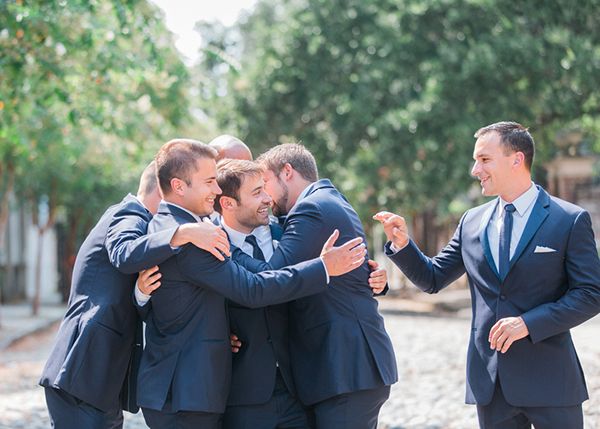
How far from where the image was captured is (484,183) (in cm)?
512

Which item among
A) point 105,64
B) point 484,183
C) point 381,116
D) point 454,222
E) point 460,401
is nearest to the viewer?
point 484,183

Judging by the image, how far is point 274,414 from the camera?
4879mm

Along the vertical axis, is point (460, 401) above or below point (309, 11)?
below

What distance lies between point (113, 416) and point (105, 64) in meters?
8.25

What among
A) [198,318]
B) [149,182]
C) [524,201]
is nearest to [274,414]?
[198,318]

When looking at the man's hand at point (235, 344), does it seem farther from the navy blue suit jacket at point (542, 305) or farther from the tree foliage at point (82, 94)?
the tree foliage at point (82, 94)

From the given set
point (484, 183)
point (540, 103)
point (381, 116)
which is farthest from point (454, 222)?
point (484, 183)

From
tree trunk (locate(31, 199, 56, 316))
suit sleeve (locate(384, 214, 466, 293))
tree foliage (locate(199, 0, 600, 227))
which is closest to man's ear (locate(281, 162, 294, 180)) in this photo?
suit sleeve (locate(384, 214, 466, 293))

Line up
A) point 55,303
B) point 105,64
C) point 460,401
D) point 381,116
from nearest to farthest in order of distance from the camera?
point 460,401 < point 105,64 < point 381,116 < point 55,303

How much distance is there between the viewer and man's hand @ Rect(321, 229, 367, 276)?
4695mm

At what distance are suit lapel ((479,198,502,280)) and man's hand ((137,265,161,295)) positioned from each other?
5.62 feet

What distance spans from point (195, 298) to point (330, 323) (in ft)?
2.33

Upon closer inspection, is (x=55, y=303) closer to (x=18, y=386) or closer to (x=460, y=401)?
(x=18, y=386)

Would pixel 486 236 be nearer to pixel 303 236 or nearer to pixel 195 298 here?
pixel 303 236
